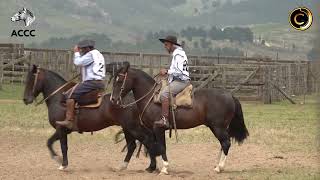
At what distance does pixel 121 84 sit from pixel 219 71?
20184mm

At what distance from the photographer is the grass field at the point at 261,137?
41.9 feet

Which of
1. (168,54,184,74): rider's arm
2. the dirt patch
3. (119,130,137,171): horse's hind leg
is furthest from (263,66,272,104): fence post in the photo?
(168,54,184,74): rider's arm

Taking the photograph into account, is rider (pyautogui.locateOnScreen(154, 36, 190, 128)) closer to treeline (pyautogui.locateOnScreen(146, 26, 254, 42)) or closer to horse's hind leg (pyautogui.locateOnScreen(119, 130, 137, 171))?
horse's hind leg (pyautogui.locateOnScreen(119, 130, 137, 171))

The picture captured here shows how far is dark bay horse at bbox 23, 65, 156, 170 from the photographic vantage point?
40.9 feet

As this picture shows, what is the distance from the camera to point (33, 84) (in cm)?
1299

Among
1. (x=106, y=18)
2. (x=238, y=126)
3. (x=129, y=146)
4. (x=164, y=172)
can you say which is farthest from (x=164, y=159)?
(x=106, y=18)

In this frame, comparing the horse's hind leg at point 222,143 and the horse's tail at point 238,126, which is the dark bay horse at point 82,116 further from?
the horse's tail at point 238,126

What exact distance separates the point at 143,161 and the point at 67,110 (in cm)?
234

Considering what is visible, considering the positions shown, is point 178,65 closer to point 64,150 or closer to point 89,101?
point 89,101

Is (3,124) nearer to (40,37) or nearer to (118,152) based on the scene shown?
(118,152)

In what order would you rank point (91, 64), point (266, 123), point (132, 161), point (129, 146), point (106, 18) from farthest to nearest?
point (106, 18), point (266, 123), point (132, 161), point (129, 146), point (91, 64)

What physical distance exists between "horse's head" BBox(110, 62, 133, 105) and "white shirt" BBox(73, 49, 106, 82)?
368 millimetres

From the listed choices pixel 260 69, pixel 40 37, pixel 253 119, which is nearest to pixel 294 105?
pixel 260 69

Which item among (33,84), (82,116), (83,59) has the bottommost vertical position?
(82,116)
